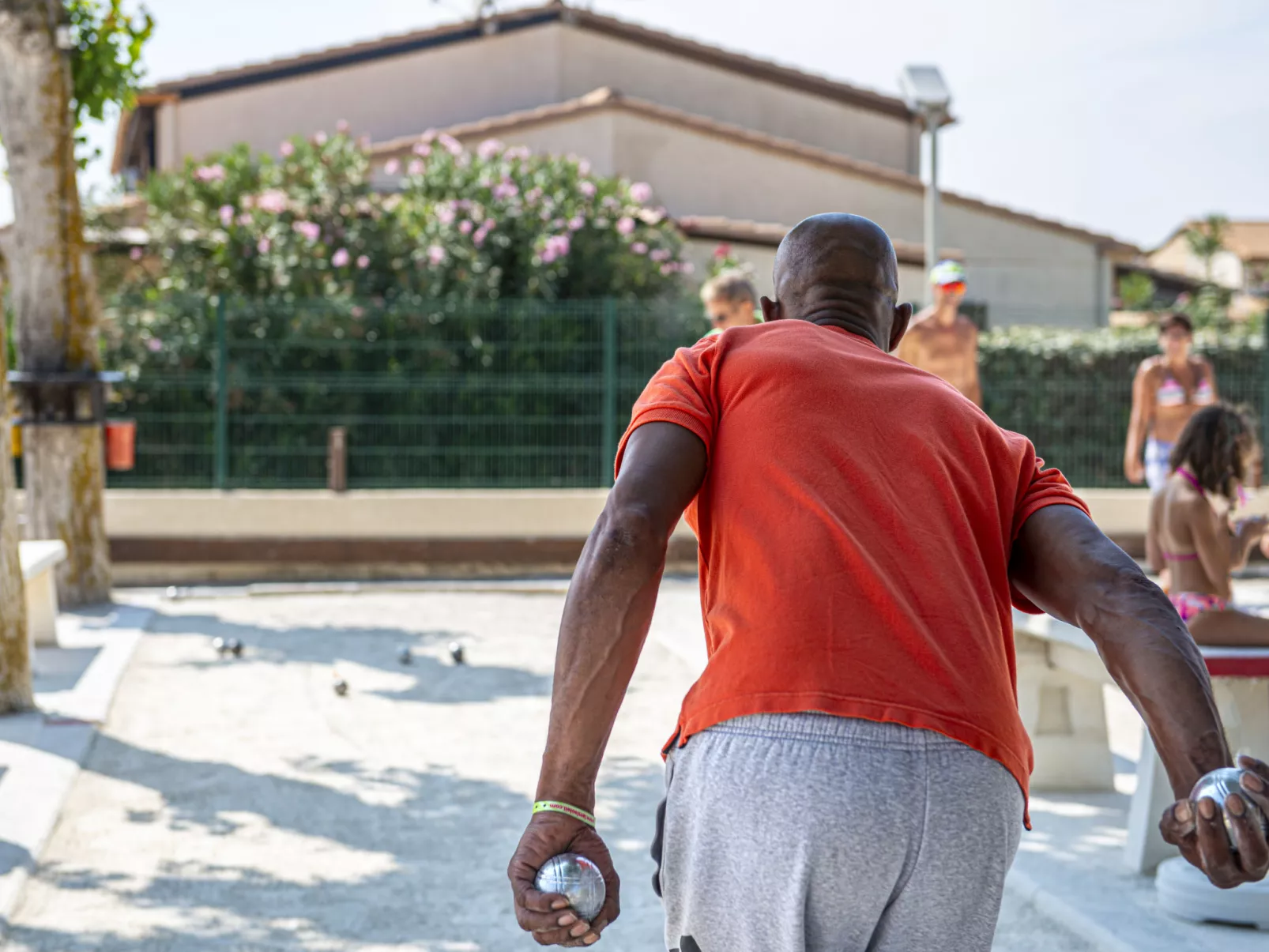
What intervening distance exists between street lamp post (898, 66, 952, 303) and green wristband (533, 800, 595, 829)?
1124 centimetres

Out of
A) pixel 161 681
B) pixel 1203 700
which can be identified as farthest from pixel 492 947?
pixel 161 681

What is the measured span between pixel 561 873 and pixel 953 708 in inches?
21.3

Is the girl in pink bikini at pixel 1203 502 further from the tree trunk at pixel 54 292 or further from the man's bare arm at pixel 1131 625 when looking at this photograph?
the tree trunk at pixel 54 292

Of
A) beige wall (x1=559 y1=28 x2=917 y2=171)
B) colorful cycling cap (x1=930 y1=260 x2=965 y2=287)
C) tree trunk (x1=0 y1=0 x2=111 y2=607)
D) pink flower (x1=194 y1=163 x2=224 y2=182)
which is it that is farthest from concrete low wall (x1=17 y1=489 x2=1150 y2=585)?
beige wall (x1=559 y1=28 x2=917 y2=171)

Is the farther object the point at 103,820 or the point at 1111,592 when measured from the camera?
the point at 103,820

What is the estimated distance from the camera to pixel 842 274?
2211 millimetres

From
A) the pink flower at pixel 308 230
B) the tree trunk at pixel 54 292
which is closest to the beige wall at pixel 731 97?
the pink flower at pixel 308 230

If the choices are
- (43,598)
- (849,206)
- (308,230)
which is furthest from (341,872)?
(849,206)

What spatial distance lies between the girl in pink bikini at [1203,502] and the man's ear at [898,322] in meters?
3.21

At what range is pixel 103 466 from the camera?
10.8 meters

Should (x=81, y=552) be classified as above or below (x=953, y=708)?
below

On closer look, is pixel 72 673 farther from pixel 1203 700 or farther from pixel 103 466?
pixel 1203 700

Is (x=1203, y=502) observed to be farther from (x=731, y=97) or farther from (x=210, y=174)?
(x=731, y=97)

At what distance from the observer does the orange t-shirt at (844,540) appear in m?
1.86
